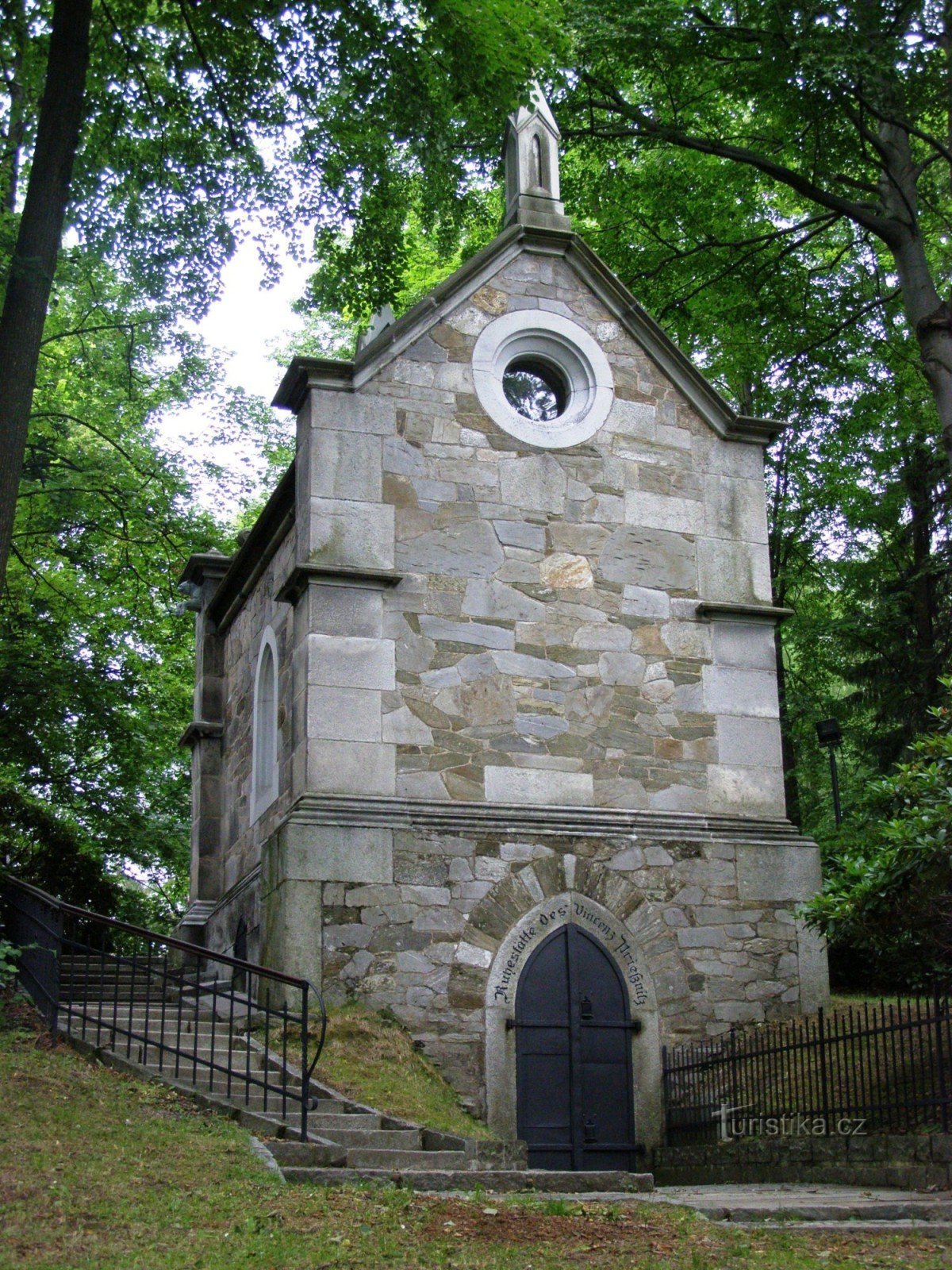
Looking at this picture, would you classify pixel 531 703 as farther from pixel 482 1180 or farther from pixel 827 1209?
pixel 827 1209

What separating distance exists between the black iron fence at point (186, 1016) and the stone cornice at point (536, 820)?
1.40 metres

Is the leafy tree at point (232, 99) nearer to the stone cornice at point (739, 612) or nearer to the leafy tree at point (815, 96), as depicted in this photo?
the leafy tree at point (815, 96)

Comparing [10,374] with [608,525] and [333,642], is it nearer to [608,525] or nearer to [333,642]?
[333,642]

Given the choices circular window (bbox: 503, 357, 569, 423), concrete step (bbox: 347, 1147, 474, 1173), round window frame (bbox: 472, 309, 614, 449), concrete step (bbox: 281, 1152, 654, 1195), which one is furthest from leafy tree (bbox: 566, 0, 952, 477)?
concrete step (bbox: 347, 1147, 474, 1173)

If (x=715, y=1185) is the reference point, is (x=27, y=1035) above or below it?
above

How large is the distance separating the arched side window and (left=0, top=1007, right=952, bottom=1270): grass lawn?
19.3 feet

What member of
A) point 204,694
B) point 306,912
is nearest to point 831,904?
point 306,912

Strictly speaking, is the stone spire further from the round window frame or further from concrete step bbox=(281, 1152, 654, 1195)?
concrete step bbox=(281, 1152, 654, 1195)

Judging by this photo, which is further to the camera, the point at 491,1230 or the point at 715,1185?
the point at 715,1185

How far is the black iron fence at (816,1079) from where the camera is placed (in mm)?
9719

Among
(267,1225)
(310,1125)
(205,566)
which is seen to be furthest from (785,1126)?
(205,566)

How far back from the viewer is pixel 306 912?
11.6 m

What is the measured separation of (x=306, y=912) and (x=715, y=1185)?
3634mm

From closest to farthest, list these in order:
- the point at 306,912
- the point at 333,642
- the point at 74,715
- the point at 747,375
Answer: the point at 306,912 < the point at 333,642 < the point at 747,375 < the point at 74,715
